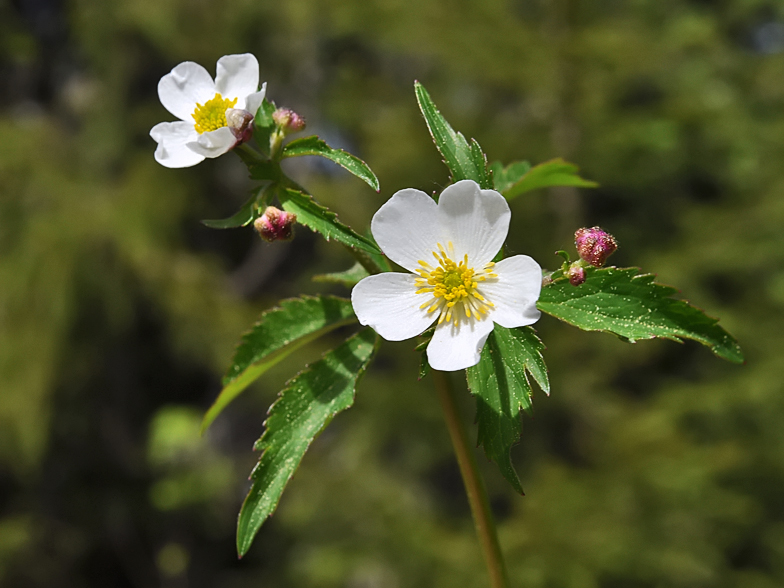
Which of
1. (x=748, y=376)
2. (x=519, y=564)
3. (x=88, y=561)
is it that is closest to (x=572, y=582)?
(x=519, y=564)

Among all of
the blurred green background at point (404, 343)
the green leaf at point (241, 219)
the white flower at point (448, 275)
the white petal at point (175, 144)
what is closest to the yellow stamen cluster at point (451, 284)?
the white flower at point (448, 275)

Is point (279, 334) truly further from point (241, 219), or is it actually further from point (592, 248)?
point (592, 248)

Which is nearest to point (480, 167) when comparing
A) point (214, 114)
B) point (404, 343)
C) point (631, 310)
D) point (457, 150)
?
point (457, 150)

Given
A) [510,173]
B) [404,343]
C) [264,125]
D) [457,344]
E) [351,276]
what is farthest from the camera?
[404,343]

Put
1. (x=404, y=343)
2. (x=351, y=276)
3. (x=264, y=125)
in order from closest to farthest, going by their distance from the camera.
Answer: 1. (x=264, y=125)
2. (x=351, y=276)
3. (x=404, y=343)

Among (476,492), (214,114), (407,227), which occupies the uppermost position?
(214,114)

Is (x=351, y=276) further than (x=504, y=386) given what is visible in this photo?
Yes

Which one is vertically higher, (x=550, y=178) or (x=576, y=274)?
(x=550, y=178)

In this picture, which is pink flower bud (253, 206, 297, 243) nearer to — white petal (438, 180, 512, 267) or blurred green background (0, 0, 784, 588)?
white petal (438, 180, 512, 267)
